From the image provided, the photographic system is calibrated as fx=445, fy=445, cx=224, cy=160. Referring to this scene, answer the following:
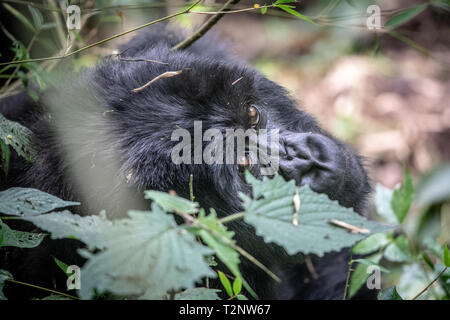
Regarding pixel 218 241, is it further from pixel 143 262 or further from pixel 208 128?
pixel 208 128

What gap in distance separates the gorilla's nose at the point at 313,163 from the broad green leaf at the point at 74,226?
0.86 metres

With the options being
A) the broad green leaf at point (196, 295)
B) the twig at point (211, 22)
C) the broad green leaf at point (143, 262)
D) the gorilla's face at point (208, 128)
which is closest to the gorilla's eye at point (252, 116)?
the gorilla's face at point (208, 128)

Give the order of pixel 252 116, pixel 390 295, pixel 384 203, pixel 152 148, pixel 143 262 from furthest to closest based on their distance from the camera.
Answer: pixel 384 203 < pixel 252 116 < pixel 152 148 < pixel 390 295 < pixel 143 262

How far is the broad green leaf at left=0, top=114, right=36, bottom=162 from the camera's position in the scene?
1.75m

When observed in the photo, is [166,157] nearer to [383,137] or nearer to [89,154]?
[89,154]

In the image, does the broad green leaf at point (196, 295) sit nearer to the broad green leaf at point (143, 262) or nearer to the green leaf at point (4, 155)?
the broad green leaf at point (143, 262)

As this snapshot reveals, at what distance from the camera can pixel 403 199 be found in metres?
1.97

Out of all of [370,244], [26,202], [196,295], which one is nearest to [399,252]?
A: [370,244]

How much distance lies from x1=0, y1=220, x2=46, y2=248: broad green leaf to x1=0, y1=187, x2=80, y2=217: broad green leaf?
80mm

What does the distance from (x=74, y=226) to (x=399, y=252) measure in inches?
63.3

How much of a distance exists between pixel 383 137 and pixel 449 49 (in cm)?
180

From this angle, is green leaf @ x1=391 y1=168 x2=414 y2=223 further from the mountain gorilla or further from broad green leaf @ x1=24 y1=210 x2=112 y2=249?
broad green leaf @ x1=24 y1=210 x2=112 y2=249

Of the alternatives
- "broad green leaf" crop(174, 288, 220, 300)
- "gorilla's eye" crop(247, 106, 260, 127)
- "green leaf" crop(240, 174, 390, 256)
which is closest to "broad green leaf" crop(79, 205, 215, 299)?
"green leaf" crop(240, 174, 390, 256)
